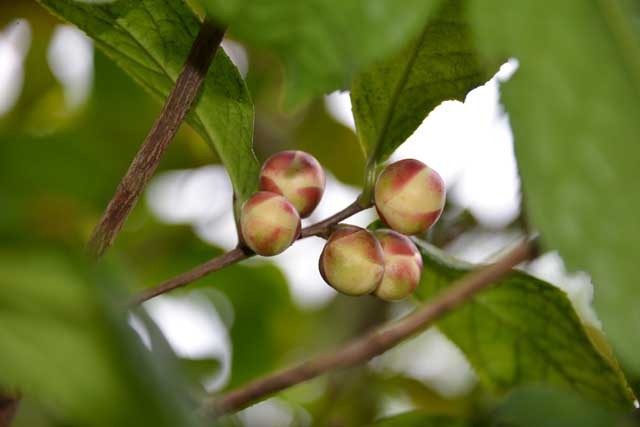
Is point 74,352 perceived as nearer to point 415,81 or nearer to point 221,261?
point 221,261

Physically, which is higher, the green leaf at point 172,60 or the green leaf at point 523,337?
the green leaf at point 172,60

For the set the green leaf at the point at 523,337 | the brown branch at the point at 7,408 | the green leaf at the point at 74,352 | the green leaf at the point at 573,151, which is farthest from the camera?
the green leaf at the point at 523,337

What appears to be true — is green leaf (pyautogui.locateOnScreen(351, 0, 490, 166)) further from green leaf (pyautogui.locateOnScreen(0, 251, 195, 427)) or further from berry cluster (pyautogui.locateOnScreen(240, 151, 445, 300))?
green leaf (pyautogui.locateOnScreen(0, 251, 195, 427))

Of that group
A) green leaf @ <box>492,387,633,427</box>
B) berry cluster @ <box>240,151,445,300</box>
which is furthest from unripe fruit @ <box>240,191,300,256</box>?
green leaf @ <box>492,387,633,427</box>

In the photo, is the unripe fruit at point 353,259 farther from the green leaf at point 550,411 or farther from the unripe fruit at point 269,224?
the green leaf at point 550,411

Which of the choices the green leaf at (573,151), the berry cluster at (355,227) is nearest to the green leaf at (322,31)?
the green leaf at (573,151)

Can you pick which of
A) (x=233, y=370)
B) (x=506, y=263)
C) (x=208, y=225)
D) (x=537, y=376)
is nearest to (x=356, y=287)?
(x=506, y=263)

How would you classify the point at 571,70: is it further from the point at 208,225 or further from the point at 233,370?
the point at 208,225
